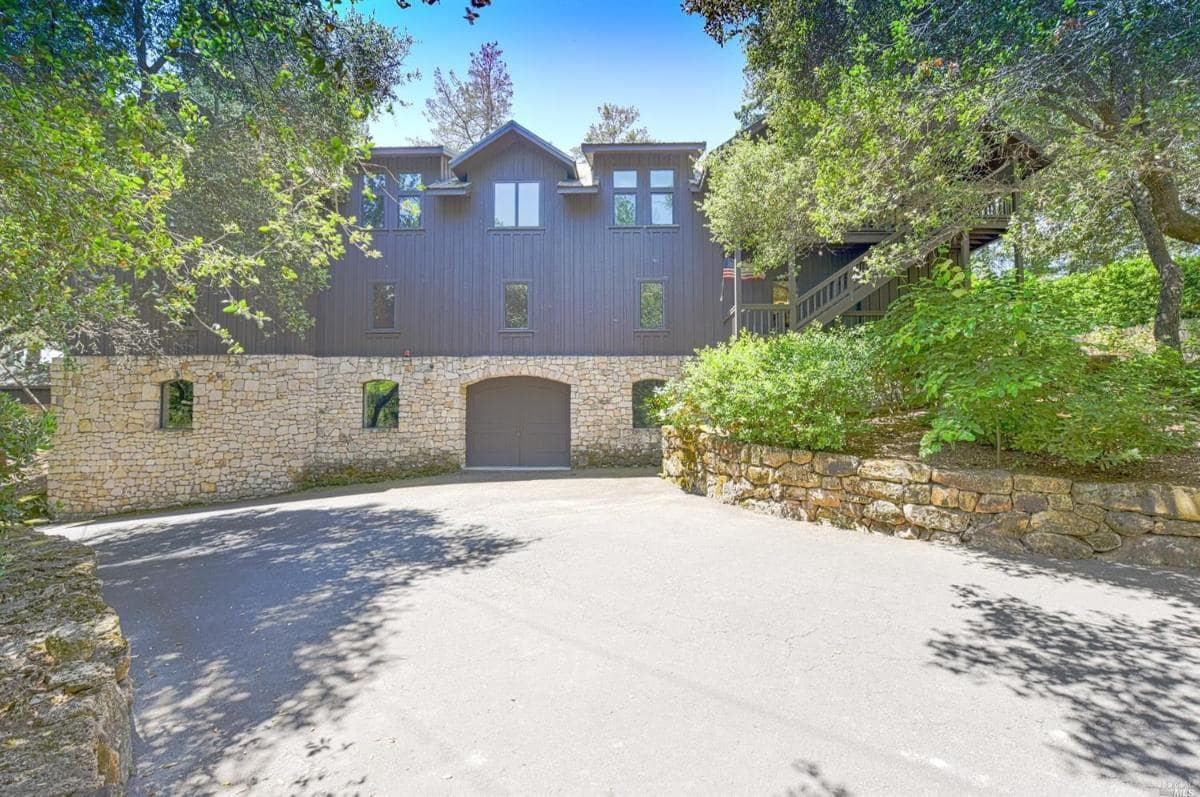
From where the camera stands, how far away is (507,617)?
12.4 ft

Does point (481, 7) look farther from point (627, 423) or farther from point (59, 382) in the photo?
point (59, 382)

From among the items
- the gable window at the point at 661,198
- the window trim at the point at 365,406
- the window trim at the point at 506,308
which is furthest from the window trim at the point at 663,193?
the window trim at the point at 365,406

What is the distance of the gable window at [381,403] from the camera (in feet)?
43.2

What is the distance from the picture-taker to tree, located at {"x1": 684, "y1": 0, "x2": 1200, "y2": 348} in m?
5.37

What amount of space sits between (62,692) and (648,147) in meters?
13.6

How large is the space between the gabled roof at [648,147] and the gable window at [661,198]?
2.03ft

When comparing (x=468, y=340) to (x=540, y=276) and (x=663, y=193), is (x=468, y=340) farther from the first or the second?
(x=663, y=193)

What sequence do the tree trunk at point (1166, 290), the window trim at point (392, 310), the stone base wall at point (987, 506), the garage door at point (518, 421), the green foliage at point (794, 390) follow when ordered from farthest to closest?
1. the garage door at point (518, 421)
2. the window trim at point (392, 310)
3. the tree trunk at point (1166, 290)
4. the green foliage at point (794, 390)
5. the stone base wall at point (987, 506)

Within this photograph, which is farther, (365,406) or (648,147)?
(365,406)

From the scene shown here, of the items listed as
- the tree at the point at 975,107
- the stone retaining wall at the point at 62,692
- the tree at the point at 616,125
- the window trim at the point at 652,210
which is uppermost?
the tree at the point at 616,125

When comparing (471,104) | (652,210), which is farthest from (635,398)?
(471,104)

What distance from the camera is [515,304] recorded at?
43.4 feet

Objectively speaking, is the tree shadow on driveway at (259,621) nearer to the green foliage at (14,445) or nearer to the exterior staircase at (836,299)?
Answer: the green foliage at (14,445)

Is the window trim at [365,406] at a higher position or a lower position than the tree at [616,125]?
lower
